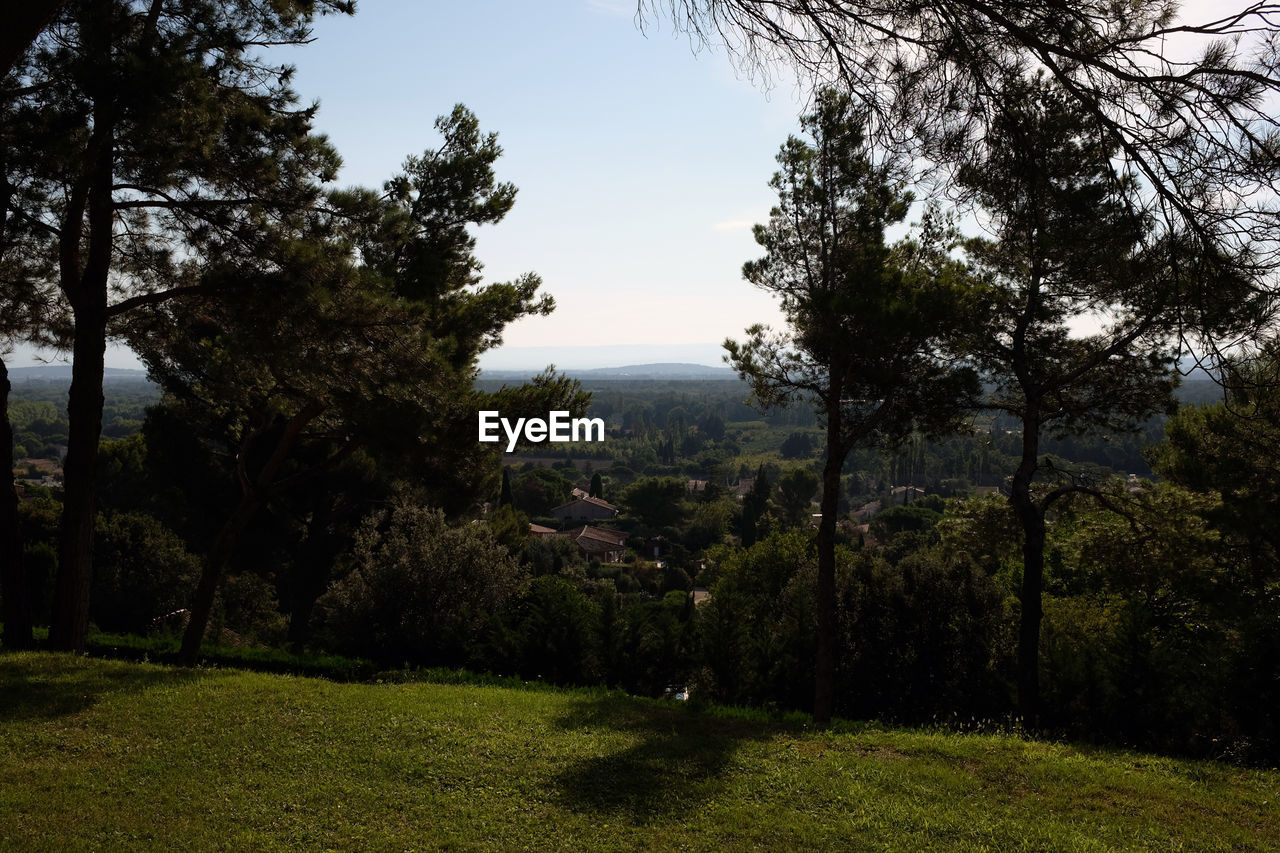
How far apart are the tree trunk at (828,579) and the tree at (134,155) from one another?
6.60 m

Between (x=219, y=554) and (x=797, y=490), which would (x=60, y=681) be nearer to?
(x=219, y=554)

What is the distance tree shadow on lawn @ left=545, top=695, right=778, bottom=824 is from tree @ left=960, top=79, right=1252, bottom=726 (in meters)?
3.89

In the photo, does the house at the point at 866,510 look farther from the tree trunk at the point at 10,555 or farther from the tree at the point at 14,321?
the tree trunk at the point at 10,555

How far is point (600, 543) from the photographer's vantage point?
63.5m

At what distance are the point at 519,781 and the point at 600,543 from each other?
58.6 metres

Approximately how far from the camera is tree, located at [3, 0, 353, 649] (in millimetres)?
6023

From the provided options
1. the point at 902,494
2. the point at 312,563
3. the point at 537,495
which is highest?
the point at 312,563

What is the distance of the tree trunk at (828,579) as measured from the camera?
32.3 ft

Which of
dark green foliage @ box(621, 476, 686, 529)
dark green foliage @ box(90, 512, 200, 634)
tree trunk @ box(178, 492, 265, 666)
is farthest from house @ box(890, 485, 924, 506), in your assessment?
tree trunk @ box(178, 492, 265, 666)

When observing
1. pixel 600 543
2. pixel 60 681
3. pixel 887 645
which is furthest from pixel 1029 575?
pixel 600 543

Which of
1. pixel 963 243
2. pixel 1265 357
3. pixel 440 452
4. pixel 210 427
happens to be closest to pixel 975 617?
pixel 963 243

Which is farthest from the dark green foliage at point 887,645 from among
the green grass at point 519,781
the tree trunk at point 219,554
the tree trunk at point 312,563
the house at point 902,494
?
the house at point 902,494

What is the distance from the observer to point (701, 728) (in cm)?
709

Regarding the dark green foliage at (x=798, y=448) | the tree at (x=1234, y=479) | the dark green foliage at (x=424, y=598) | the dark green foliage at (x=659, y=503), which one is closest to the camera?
the dark green foliage at (x=424, y=598)
